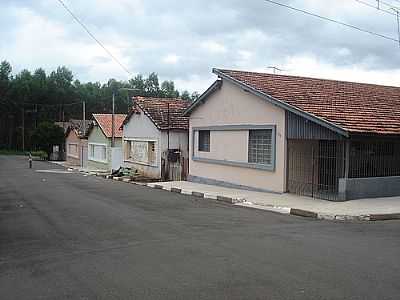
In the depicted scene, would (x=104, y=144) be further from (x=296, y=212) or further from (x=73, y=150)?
(x=296, y=212)

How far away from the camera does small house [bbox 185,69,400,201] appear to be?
1822cm

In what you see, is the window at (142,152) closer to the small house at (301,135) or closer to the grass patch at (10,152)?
the small house at (301,135)

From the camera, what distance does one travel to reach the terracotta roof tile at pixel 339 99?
18.4 meters

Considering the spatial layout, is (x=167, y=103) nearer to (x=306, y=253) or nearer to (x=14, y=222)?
(x=14, y=222)

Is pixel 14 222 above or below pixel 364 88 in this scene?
below

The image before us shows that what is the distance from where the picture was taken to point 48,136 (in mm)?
74688

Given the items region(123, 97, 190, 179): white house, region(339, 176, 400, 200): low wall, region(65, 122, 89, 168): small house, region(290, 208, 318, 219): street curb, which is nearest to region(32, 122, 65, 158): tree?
region(65, 122, 89, 168): small house

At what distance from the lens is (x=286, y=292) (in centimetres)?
653

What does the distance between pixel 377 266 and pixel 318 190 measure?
12.2 metres

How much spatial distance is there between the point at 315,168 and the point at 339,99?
3.47 m

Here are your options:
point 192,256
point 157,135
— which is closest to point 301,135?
point 192,256

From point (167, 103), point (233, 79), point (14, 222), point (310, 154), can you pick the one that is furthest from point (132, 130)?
point (14, 222)

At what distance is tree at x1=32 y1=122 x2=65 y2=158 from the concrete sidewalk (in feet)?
184

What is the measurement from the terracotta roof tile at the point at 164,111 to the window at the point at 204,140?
4513 millimetres
